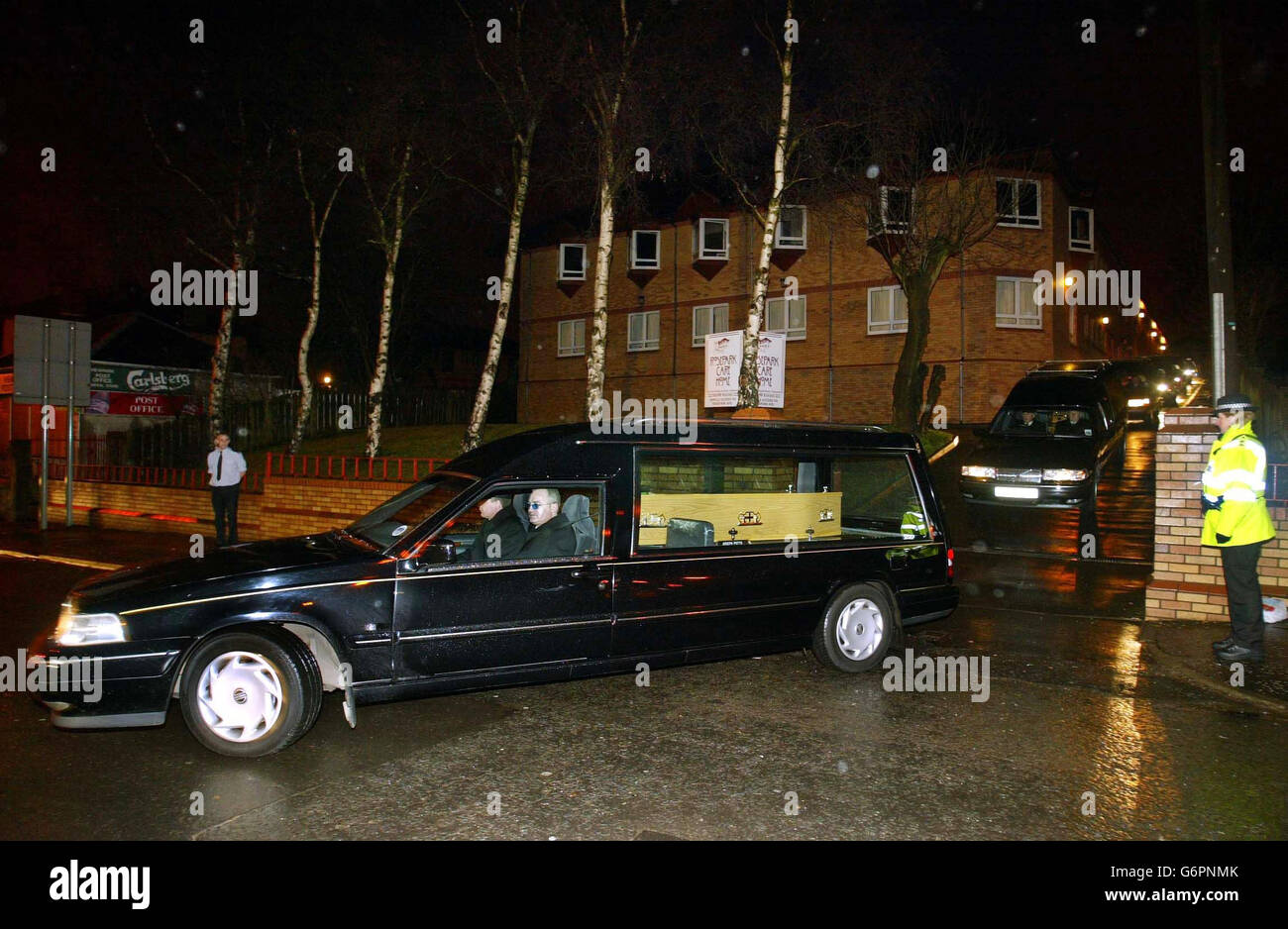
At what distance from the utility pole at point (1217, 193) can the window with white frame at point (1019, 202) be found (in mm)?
16286

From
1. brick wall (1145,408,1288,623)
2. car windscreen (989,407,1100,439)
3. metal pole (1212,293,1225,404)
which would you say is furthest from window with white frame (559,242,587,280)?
metal pole (1212,293,1225,404)

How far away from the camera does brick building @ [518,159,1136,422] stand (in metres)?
26.8

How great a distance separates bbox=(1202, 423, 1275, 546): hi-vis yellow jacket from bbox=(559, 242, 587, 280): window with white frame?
30427mm

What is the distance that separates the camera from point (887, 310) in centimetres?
2819

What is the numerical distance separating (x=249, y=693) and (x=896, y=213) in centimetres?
2197

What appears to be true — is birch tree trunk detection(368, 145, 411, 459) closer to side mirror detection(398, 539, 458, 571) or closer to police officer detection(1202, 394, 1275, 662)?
side mirror detection(398, 539, 458, 571)

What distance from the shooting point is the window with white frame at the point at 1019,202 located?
2409 centimetres

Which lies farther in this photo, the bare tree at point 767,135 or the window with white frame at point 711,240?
the window with white frame at point 711,240

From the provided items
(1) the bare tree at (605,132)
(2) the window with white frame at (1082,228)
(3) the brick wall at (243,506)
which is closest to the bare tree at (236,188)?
(3) the brick wall at (243,506)

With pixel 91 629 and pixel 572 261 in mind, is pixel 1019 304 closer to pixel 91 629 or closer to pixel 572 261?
pixel 572 261

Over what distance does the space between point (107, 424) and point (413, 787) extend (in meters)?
36.7

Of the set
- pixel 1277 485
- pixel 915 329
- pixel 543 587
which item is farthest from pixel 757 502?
pixel 915 329

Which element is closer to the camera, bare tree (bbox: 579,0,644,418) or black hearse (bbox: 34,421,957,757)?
black hearse (bbox: 34,421,957,757)

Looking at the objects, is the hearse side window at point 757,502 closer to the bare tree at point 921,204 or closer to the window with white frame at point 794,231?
the bare tree at point 921,204
